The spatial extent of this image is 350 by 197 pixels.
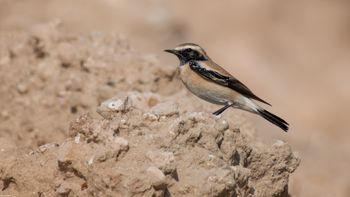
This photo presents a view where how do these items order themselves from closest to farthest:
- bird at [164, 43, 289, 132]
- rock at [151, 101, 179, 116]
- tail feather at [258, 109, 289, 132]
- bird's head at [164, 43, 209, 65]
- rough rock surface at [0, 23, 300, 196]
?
rough rock surface at [0, 23, 300, 196] → rock at [151, 101, 179, 116] → tail feather at [258, 109, 289, 132] → bird at [164, 43, 289, 132] → bird's head at [164, 43, 209, 65]

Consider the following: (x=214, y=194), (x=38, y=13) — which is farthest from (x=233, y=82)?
(x=38, y=13)

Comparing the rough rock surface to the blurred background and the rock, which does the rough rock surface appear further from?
the blurred background

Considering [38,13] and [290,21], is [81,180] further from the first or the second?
[290,21]

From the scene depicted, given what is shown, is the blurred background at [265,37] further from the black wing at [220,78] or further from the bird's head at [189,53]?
the black wing at [220,78]

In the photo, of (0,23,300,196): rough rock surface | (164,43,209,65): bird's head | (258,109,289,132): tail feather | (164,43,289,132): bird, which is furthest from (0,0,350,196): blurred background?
(0,23,300,196): rough rock surface

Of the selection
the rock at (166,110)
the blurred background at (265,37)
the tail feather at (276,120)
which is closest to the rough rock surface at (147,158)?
the rock at (166,110)

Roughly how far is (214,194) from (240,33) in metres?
12.9

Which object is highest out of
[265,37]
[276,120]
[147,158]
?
[147,158]

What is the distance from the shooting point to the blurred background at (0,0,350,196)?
1409 cm

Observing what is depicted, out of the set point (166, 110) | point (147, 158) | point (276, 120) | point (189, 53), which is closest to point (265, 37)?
point (189, 53)

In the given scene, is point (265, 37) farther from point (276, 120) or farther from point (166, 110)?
point (166, 110)

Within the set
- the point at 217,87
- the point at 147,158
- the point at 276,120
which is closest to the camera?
the point at 147,158

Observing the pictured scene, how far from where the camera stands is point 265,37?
62.8 ft

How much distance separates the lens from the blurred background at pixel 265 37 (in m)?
14.1
